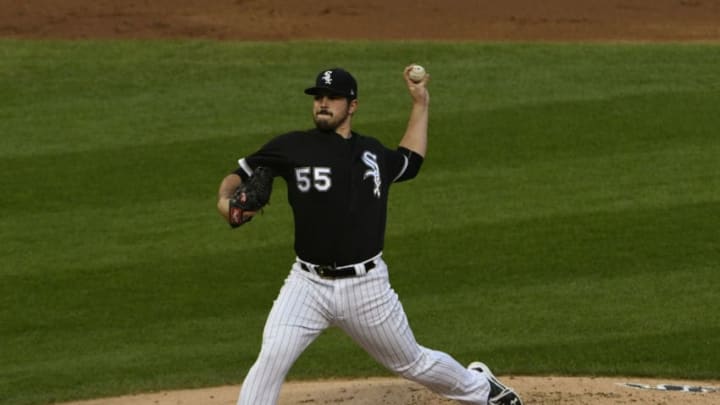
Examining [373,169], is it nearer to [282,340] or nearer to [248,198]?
[248,198]

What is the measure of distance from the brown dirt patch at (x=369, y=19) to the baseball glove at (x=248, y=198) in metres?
10.2

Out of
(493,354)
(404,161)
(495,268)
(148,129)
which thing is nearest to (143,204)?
(148,129)

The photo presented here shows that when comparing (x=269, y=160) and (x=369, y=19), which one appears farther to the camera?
(x=369, y=19)

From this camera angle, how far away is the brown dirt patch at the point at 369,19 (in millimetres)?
16844

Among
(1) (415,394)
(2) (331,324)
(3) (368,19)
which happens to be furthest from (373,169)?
(3) (368,19)

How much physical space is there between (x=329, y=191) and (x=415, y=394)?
5.75 ft

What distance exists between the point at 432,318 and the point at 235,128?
4.57 m

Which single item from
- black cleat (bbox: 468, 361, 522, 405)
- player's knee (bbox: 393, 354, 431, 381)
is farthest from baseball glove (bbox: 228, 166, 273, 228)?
black cleat (bbox: 468, 361, 522, 405)

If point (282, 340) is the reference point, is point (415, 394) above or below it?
below

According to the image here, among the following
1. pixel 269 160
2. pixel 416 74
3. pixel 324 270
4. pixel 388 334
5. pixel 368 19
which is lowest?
pixel 388 334

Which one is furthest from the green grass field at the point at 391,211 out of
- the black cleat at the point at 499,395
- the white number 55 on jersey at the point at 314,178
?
the white number 55 on jersey at the point at 314,178

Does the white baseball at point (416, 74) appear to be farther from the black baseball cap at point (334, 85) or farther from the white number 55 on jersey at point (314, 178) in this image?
the white number 55 on jersey at point (314, 178)

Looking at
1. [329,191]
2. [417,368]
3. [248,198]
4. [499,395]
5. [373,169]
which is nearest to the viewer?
[248,198]

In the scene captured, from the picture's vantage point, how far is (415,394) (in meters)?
7.99
